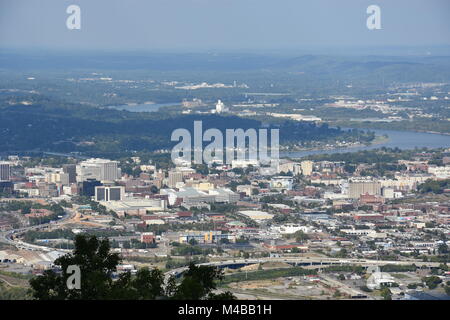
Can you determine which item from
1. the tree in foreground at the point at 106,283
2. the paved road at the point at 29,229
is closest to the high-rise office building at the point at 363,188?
the paved road at the point at 29,229

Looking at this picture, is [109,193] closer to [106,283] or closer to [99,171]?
[99,171]

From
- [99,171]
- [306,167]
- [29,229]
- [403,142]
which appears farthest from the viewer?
[403,142]

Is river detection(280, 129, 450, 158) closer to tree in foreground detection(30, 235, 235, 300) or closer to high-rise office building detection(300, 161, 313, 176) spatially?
high-rise office building detection(300, 161, 313, 176)

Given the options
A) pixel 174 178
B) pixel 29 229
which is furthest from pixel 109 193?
pixel 29 229

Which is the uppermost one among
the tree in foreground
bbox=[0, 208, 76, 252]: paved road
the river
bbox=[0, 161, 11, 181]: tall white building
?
the tree in foreground

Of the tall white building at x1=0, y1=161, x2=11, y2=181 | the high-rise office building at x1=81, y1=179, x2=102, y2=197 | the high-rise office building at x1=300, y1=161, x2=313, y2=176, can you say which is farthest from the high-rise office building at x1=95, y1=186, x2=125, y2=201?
the high-rise office building at x1=300, y1=161, x2=313, y2=176
